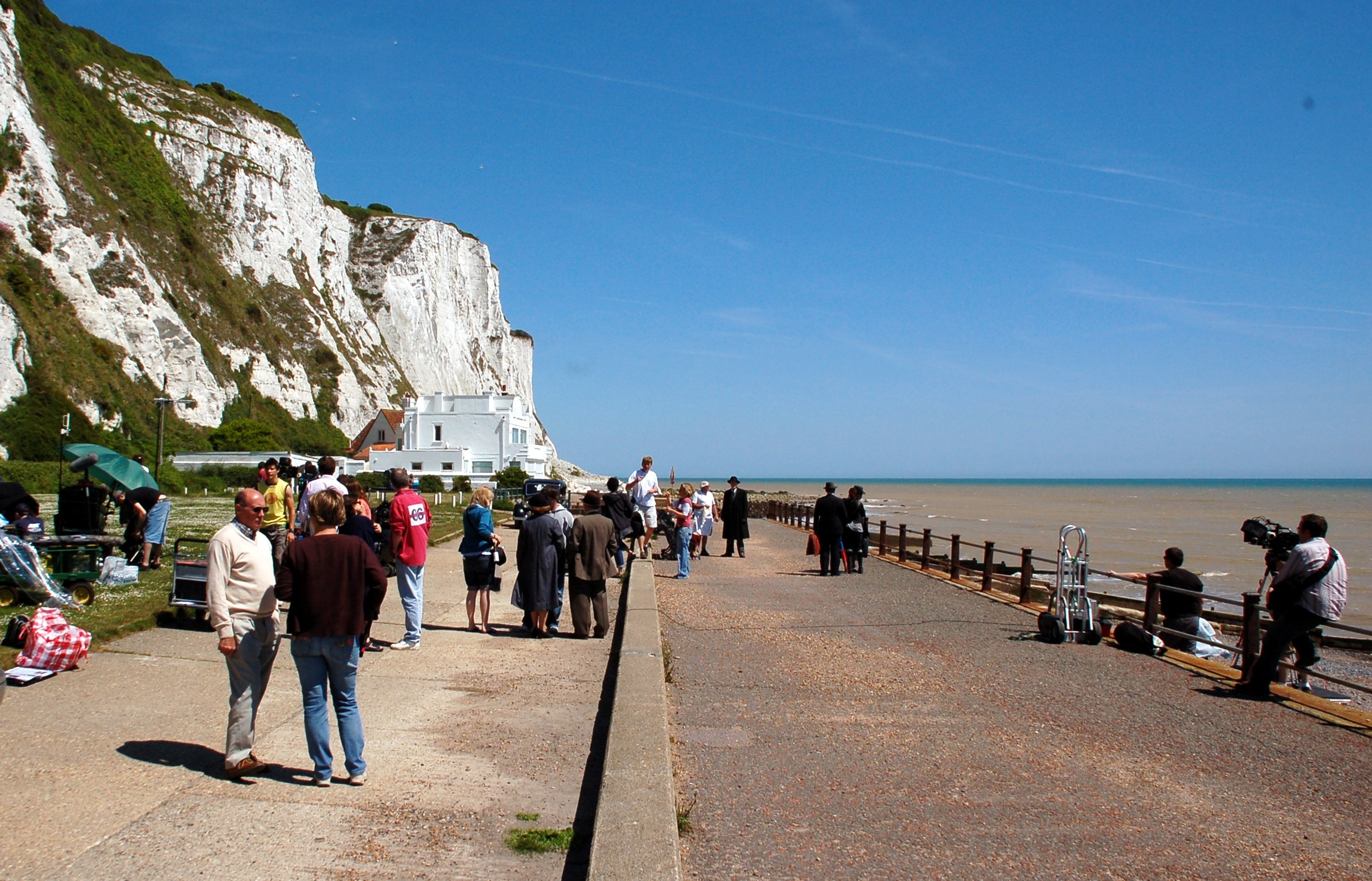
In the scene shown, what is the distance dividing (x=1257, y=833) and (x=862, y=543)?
40.7 ft

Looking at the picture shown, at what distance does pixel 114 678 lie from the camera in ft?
24.1

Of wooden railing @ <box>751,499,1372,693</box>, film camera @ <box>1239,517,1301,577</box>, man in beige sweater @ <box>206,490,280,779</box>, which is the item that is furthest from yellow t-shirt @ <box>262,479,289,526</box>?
film camera @ <box>1239,517,1301,577</box>

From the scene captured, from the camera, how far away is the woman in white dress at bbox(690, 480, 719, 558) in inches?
787

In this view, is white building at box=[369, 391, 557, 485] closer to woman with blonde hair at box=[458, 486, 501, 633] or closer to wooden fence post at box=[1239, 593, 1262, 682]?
woman with blonde hair at box=[458, 486, 501, 633]

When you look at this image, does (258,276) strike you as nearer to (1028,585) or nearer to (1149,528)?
(1149,528)

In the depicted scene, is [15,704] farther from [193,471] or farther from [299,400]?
[299,400]

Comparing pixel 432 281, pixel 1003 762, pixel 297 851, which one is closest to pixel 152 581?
pixel 297 851

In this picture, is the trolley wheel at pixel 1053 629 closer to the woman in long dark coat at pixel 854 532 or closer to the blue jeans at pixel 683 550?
the woman in long dark coat at pixel 854 532

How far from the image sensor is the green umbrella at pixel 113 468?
12.9 m

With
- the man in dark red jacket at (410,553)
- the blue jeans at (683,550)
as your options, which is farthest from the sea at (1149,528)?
the man in dark red jacket at (410,553)

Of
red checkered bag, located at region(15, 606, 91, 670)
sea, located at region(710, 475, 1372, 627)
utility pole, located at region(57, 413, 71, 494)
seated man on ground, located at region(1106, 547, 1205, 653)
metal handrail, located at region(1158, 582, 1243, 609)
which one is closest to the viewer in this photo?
red checkered bag, located at region(15, 606, 91, 670)

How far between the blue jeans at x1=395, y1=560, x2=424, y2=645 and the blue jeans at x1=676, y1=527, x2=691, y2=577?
22.8 feet

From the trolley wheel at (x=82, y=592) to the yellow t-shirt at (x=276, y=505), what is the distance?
1817 millimetres

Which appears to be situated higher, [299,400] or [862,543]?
[299,400]
